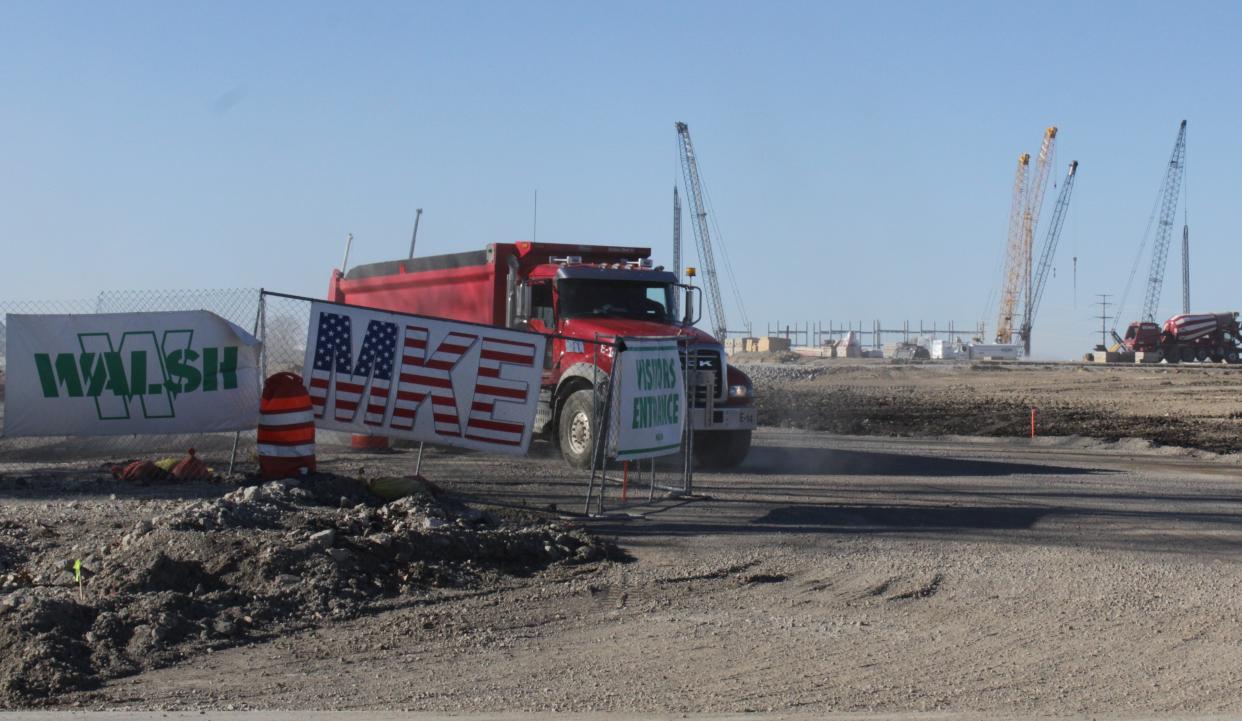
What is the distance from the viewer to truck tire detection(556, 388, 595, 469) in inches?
654

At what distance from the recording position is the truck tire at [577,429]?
16609 millimetres

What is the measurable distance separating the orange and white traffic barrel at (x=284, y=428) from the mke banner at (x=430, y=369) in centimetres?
42

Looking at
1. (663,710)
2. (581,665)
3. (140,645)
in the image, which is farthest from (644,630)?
(140,645)

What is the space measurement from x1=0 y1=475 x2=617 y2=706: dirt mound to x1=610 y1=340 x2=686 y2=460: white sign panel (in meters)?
1.36

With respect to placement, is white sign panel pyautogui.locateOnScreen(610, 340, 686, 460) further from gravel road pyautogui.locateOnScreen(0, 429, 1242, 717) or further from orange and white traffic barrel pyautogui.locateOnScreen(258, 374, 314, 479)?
orange and white traffic barrel pyautogui.locateOnScreen(258, 374, 314, 479)

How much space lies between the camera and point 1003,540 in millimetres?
Answer: 11555

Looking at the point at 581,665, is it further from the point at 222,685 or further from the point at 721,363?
the point at 721,363

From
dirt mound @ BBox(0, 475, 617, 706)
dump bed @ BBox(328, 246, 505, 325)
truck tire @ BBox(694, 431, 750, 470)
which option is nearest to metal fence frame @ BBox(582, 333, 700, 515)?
truck tire @ BBox(694, 431, 750, 470)

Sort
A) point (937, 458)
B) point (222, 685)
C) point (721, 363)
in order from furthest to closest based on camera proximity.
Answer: point (937, 458) → point (721, 363) → point (222, 685)

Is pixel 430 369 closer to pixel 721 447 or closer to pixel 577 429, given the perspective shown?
pixel 577 429

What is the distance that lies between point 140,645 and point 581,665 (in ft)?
8.51

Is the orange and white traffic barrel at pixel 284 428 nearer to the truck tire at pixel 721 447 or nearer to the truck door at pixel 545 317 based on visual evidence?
the truck door at pixel 545 317

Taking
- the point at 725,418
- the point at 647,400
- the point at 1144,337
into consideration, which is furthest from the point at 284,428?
the point at 1144,337

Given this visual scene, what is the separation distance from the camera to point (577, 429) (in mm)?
16844
